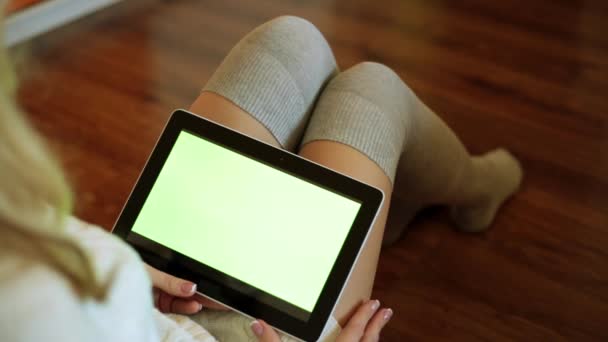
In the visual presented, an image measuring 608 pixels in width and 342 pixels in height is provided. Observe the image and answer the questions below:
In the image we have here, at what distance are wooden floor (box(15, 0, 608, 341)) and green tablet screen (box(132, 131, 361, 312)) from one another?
1.55 feet

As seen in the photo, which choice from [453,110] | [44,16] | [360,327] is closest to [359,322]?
[360,327]

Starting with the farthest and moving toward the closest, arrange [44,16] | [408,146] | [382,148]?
[44,16] < [408,146] < [382,148]

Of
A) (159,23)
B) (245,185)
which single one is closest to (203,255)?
(245,185)

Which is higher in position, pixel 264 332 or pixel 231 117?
pixel 231 117

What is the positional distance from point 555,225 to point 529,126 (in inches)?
10.4

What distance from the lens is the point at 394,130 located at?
873mm

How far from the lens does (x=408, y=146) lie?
3.27 feet

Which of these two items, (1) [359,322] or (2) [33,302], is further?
(1) [359,322]

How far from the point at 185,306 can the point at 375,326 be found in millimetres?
211

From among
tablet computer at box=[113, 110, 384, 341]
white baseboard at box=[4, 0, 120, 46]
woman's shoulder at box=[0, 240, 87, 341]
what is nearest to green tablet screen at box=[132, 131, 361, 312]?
tablet computer at box=[113, 110, 384, 341]

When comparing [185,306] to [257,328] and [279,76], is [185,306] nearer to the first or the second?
[257,328]

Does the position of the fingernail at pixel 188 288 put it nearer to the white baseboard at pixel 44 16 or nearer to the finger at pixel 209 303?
the finger at pixel 209 303

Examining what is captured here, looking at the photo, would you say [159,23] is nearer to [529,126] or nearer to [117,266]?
[529,126]

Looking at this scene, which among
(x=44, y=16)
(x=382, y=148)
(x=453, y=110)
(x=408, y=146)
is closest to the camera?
(x=382, y=148)
